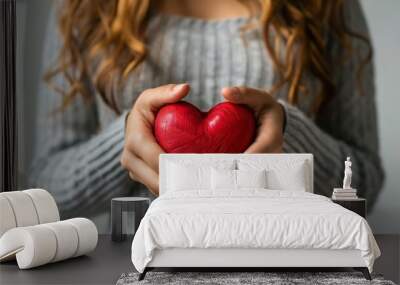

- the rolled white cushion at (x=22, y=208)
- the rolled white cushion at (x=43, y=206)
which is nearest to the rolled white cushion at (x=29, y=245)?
the rolled white cushion at (x=22, y=208)

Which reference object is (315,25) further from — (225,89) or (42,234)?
(42,234)

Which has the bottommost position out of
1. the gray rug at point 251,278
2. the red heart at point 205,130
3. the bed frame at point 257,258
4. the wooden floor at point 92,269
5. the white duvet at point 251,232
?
the wooden floor at point 92,269

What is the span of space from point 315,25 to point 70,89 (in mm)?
2338

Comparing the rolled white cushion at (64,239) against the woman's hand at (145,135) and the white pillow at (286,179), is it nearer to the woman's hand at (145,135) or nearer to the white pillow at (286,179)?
the woman's hand at (145,135)

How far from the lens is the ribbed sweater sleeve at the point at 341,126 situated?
659 cm

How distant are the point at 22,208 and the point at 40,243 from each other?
463 mm

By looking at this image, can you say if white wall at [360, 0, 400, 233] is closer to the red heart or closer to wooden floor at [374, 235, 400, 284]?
wooden floor at [374, 235, 400, 284]

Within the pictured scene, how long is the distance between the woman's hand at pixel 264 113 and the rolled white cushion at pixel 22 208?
6.84 ft

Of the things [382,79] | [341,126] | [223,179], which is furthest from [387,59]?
[223,179]

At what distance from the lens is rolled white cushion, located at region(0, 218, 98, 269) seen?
189 inches

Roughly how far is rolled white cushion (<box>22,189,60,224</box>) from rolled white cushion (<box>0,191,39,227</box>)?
0.13ft

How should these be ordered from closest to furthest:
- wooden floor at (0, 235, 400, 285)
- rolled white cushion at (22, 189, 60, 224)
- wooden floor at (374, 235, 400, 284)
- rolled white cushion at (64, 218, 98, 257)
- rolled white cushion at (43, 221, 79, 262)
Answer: wooden floor at (0, 235, 400, 285)
wooden floor at (374, 235, 400, 284)
rolled white cushion at (43, 221, 79, 262)
rolled white cushion at (64, 218, 98, 257)
rolled white cushion at (22, 189, 60, 224)

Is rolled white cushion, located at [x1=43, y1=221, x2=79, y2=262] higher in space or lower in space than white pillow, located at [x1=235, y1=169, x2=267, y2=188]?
lower

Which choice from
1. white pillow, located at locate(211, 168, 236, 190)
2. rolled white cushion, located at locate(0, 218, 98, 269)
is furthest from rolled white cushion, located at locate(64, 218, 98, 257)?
white pillow, located at locate(211, 168, 236, 190)
